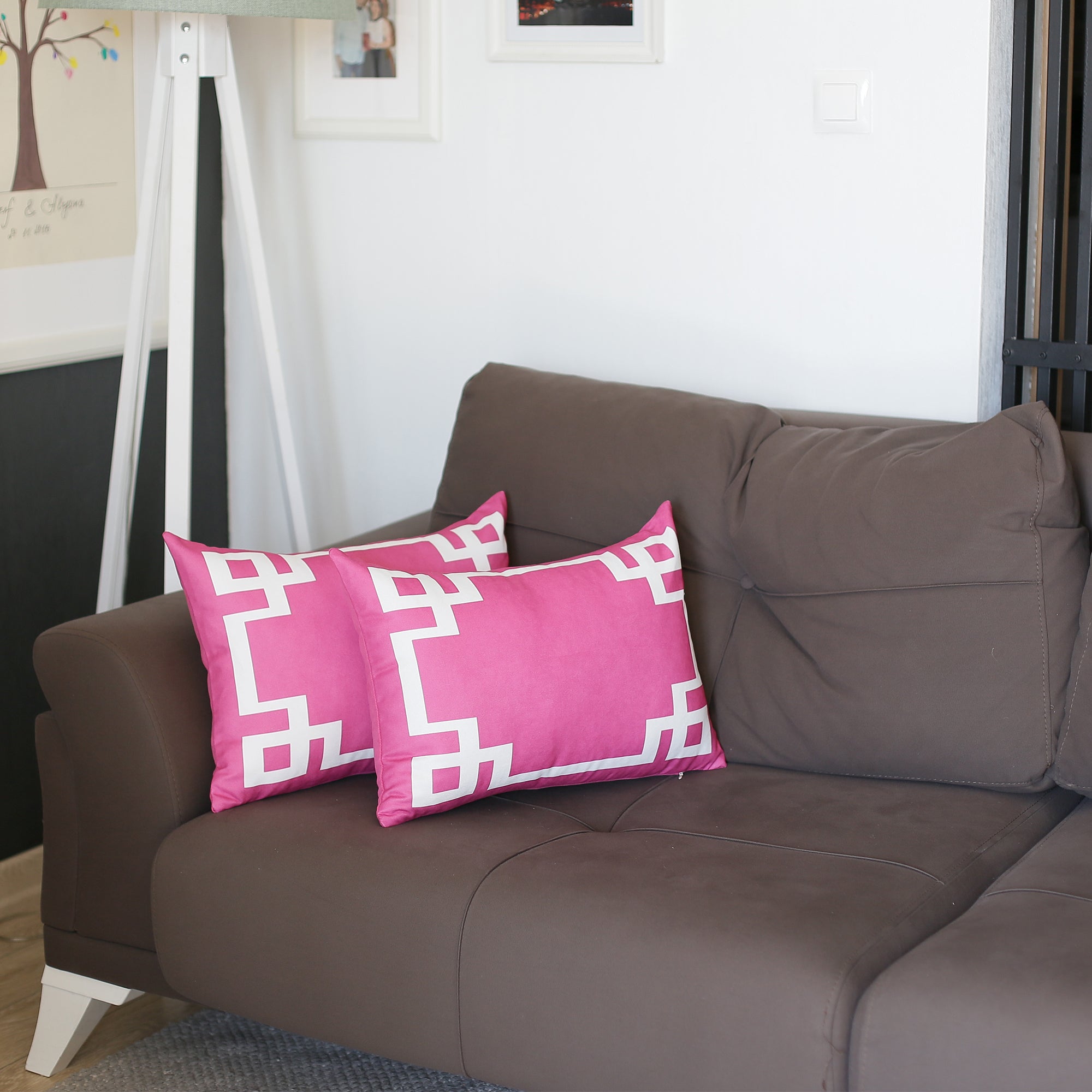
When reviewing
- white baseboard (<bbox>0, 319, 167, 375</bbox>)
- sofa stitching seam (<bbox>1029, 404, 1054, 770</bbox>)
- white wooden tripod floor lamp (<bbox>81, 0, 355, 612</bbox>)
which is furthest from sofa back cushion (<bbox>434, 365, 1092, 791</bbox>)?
white baseboard (<bbox>0, 319, 167, 375</bbox>)

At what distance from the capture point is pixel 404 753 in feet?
5.34

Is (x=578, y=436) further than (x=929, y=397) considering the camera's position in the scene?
No

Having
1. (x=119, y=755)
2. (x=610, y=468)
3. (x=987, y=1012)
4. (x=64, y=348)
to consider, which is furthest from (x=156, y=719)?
(x=987, y=1012)

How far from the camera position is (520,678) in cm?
166

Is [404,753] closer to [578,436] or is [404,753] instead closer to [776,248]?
[578,436]

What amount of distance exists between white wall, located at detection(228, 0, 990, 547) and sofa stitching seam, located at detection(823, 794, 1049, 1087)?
727 mm

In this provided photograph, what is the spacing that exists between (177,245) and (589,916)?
127 cm

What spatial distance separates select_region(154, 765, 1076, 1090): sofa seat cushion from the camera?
4.49 feet

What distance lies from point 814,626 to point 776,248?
71 centimetres

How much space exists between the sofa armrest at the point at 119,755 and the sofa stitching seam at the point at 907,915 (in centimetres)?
82

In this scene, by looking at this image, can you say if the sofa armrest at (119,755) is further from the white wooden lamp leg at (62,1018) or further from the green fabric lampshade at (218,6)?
the green fabric lampshade at (218,6)

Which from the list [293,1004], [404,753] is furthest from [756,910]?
[293,1004]

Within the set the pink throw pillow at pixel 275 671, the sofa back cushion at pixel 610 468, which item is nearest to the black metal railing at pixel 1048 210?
the sofa back cushion at pixel 610 468

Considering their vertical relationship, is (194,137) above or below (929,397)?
above
